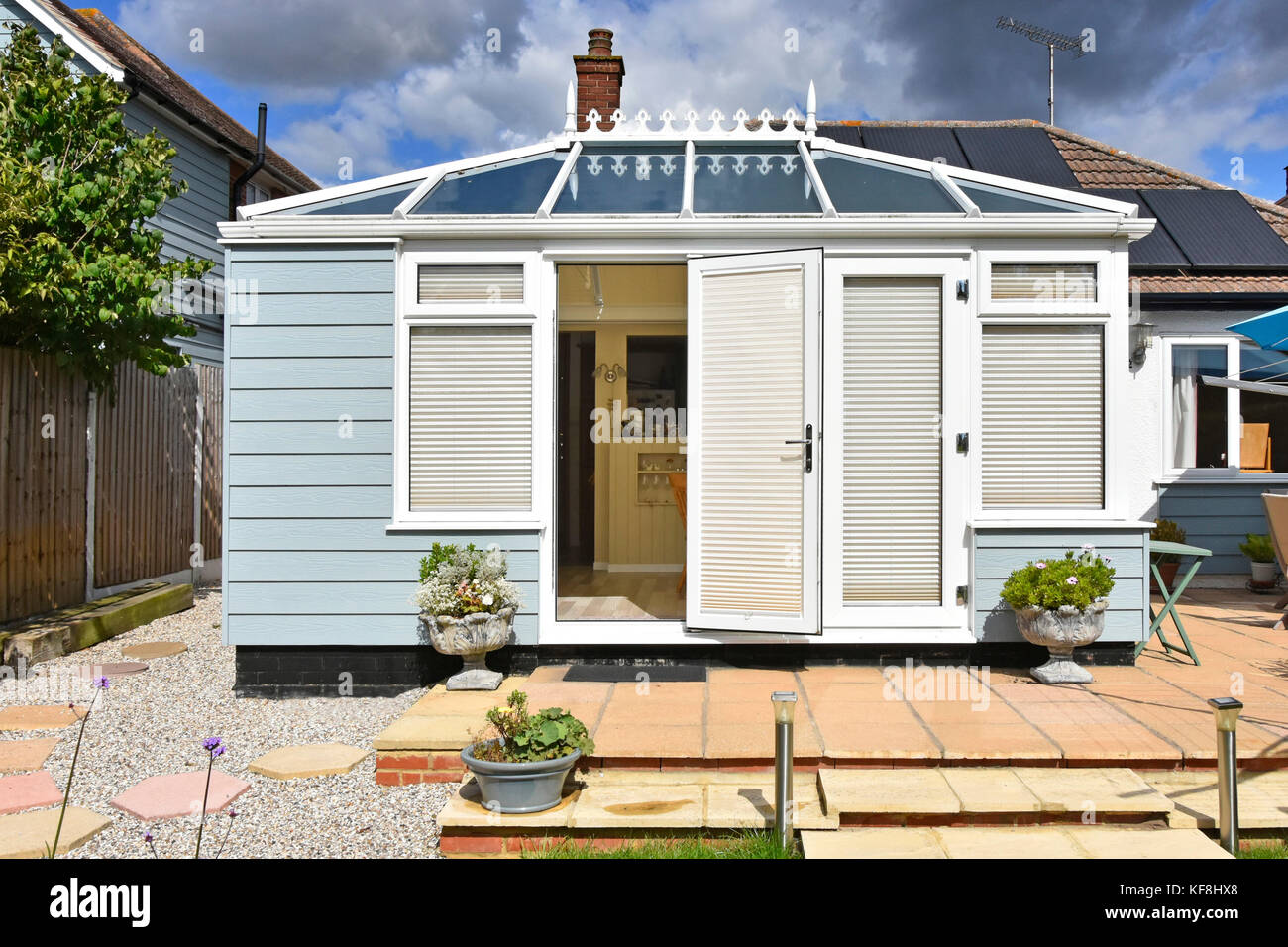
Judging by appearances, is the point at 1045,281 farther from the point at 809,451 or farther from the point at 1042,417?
the point at 809,451

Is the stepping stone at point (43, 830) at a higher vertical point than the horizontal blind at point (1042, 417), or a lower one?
lower

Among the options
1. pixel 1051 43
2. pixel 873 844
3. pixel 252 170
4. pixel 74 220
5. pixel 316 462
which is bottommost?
pixel 873 844

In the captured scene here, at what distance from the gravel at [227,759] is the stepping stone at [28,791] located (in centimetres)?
7

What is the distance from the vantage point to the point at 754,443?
4938mm

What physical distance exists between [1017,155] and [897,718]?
7.56m

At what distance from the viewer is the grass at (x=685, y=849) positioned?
297 centimetres

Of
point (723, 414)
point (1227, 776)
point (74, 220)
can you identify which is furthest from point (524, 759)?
point (74, 220)

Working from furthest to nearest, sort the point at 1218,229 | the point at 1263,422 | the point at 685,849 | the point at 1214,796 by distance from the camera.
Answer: the point at 1218,229, the point at 1263,422, the point at 1214,796, the point at 685,849

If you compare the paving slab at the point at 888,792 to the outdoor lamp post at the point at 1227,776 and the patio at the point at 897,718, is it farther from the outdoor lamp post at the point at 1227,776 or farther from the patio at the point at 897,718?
the outdoor lamp post at the point at 1227,776

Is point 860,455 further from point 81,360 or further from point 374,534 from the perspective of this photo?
point 81,360

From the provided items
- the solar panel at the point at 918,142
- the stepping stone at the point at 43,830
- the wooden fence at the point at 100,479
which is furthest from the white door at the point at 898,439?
the wooden fence at the point at 100,479

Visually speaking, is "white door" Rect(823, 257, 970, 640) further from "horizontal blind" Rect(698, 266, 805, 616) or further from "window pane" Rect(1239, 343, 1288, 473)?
"window pane" Rect(1239, 343, 1288, 473)

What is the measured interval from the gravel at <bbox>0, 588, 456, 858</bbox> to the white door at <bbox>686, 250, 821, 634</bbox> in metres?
1.83

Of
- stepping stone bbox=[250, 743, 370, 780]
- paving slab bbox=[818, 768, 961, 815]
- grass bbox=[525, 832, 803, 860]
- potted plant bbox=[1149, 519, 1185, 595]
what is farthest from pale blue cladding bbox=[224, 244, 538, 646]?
potted plant bbox=[1149, 519, 1185, 595]
